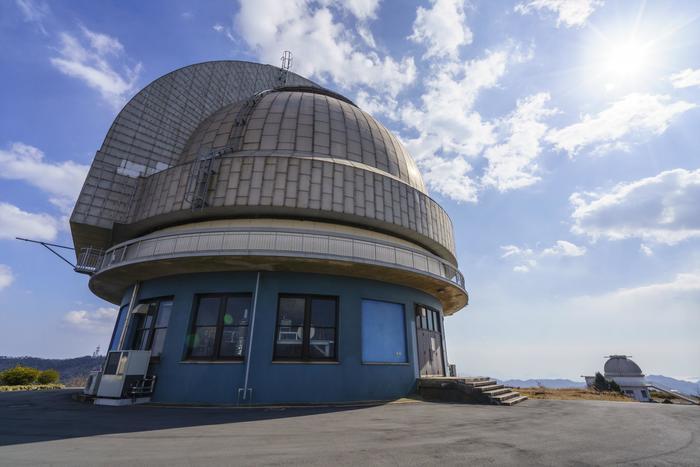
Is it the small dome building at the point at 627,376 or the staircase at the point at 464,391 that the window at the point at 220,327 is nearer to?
the staircase at the point at 464,391

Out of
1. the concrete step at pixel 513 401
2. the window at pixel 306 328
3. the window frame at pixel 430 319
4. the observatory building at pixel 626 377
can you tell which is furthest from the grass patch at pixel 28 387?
the observatory building at pixel 626 377

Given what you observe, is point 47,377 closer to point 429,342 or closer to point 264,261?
point 264,261

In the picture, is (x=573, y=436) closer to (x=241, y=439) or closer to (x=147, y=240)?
(x=241, y=439)

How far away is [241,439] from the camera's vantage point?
639cm

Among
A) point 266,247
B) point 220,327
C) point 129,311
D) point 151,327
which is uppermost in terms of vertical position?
point 266,247

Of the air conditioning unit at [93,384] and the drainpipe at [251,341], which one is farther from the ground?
the drainpipe at [251,341]

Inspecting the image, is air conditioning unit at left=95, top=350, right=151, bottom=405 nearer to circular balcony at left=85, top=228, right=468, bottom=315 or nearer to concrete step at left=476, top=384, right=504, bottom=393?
circular balcony at left=85, top=228, right=468, bottom=315

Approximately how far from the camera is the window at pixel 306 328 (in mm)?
13820

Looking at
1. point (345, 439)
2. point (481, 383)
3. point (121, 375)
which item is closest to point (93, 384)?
point (121, 375)

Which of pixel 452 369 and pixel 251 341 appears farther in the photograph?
pixel 452 369

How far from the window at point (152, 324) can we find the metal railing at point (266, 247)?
2.46 metres

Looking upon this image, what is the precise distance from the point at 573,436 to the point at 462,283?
40.6 feet

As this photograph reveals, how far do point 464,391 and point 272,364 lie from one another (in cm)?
798

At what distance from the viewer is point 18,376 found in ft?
84.0
